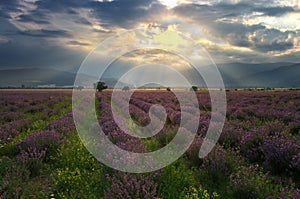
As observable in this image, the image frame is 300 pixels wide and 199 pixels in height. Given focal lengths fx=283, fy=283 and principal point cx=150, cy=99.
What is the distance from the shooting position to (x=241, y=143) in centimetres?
727

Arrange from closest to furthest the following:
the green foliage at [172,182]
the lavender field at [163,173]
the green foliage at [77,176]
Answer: the lavender field at [163,173], the green foliage at [172,182], the green foliage at [77,176]

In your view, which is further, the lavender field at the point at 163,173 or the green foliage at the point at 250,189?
the lavender field at the point at 163,173

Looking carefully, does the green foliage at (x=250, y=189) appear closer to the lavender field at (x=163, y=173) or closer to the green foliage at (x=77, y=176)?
the lavender field at (x=163, y=173)

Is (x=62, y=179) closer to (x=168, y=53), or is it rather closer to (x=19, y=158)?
(x=19, y=158)

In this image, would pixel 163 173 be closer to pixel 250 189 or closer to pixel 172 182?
pixel 172 182

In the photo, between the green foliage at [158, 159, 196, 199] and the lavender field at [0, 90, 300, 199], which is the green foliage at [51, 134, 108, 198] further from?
the green foliage at [158, 159, 196, 199]

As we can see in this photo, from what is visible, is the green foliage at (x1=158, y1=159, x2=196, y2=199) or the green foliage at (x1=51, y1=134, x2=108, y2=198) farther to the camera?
the green foliage at (x1=51, y1=134, x2=108, y2=198)

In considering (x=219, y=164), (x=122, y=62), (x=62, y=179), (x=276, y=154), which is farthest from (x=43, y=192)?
(x=122, y=62)

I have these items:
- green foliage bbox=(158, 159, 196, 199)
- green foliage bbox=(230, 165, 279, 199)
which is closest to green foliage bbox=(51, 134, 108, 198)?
green foliage bbox=(158, 159, 196, 199)

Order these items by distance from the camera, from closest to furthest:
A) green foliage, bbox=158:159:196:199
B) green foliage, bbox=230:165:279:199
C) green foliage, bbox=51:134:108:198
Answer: green foliage, bbox=230:165:279:199 < green foliage, bbox=158:159:196:199 < green foliage, bbox=51:134:108:198

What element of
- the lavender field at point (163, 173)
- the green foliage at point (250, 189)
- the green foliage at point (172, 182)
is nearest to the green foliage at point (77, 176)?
the lavender field at point (163, 173)

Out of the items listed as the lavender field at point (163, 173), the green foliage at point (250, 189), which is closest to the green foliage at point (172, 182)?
the lavender field at point (163, 173)

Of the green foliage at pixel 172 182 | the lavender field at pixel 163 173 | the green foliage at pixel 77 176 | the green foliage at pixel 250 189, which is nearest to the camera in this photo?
the green foliage at pixel 250 189

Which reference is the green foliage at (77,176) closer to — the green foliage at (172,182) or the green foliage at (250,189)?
the green foliage at (172,182)
